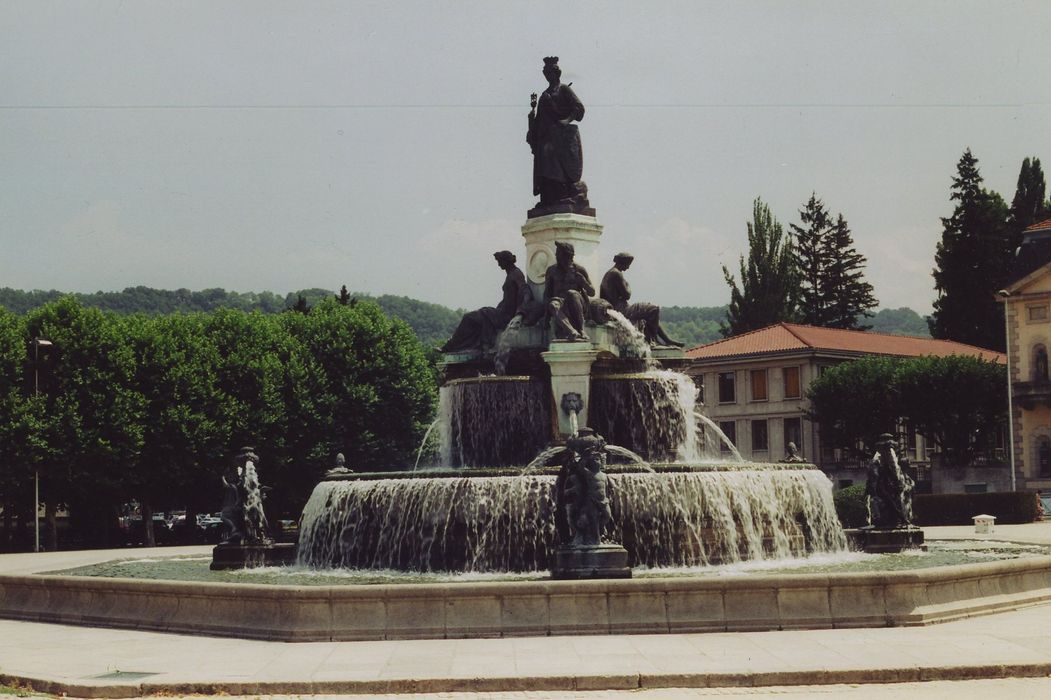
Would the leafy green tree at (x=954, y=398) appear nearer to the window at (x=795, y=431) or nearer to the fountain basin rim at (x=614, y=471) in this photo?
the window at (x=795, y=431)

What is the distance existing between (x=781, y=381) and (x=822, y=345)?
11.6ft

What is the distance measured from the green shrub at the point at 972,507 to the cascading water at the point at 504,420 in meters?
31.9

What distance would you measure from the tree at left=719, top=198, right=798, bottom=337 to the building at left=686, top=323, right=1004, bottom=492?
2.91 metres

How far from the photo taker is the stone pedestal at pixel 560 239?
3136 centimetres

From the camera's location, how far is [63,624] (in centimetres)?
2220

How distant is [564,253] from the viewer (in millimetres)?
30172

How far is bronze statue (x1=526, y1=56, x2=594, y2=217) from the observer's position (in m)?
31.9

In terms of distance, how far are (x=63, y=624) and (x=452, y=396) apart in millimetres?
10206

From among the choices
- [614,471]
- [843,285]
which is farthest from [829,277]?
[614,471]

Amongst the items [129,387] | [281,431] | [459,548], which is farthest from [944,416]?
[459,548]

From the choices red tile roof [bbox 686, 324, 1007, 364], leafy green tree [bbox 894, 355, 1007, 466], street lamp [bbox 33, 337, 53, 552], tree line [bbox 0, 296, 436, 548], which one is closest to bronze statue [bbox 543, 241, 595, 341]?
street lamp [bbox 33, 337, 53, 552]

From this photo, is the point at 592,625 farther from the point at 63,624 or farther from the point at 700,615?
the point at 63,624

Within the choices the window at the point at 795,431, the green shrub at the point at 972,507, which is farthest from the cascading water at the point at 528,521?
the window at the point at 795,431

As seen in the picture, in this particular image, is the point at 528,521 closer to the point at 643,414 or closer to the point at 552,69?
the point at 643,414
